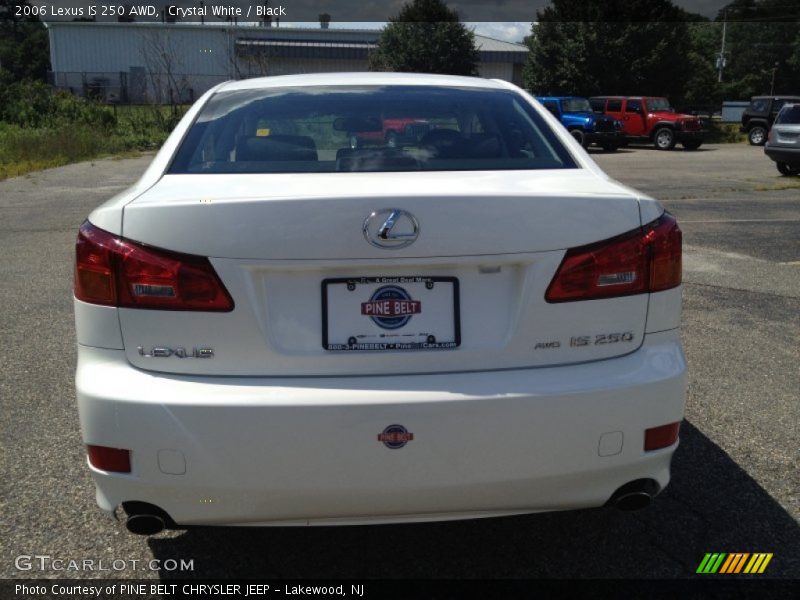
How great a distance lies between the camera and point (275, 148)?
2969 mm

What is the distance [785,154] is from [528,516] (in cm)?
1703

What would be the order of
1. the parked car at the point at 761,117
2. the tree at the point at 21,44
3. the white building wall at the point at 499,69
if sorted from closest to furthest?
the parked car at the point at 761,117 → the white building wall at the point at 499,69 → the tree at the point at 21,44

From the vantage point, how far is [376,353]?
229 centimetres

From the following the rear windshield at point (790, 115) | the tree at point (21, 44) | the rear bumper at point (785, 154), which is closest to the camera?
the rear bumper at point (785, 154)

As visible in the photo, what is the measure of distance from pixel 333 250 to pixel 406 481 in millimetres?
679

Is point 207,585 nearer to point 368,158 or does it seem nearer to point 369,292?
point 369,292

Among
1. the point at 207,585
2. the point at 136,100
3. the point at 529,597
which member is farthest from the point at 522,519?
the point at 136,100

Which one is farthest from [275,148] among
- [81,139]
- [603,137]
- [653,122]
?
[653,122]

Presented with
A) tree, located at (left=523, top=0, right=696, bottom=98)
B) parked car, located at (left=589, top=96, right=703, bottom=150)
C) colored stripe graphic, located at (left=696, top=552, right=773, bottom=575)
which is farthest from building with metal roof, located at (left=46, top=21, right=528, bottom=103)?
colored stripe graphic, located at (left=696, top=552, right=773, bottom=575)

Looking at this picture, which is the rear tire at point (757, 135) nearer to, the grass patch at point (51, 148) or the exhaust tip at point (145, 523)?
the grass patch at point (51, 148)

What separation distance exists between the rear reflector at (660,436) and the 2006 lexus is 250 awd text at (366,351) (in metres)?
0.01

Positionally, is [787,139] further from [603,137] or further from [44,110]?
[44,110]

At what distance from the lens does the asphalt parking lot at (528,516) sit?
2838mm

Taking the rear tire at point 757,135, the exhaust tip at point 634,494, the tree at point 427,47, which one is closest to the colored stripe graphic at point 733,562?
the exhaust tip at point 634,494
